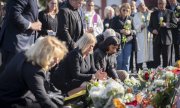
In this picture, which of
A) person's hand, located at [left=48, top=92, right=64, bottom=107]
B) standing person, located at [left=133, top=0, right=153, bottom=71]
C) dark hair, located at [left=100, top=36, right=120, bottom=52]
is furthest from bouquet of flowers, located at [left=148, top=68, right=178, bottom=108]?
standing person, located at [left=133, top=0, right=153, bottom=71]

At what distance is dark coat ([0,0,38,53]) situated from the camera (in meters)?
6.18

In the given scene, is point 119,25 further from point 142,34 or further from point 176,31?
point 176,31

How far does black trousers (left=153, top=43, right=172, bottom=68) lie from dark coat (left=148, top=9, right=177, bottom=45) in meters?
0.12

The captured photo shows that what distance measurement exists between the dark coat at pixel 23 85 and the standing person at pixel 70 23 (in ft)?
8.10

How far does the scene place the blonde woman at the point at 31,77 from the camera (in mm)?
4891

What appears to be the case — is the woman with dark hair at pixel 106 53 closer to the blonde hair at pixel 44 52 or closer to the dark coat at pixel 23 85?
the dark coat at pixel 23 85

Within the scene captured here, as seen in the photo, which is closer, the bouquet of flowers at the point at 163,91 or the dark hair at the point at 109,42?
the bouquet of flowers at the point at 163,91

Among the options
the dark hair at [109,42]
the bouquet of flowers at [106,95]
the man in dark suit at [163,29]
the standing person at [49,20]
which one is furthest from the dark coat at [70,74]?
the man in dark suit at [163,29]

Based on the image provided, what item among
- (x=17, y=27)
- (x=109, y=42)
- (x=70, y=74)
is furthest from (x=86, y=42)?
(x=17, y=27)

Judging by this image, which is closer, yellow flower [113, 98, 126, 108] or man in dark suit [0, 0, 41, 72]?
yellow flower [113, 98, 126, 108]

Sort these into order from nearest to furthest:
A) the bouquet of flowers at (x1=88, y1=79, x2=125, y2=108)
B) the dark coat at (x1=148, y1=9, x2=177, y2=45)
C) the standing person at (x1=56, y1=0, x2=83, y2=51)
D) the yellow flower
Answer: the yellow flower < the bouquet of flowers at (x1=88, y1=79, x2=125, y2=108) < the standing person at (x1=56, y1=0, x2=83, y2=51) < the dark coat at (x1=148, y1=9, x2=177, y2=45)

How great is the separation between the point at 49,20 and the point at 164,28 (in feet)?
11.3

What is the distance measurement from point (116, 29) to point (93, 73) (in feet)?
12.5

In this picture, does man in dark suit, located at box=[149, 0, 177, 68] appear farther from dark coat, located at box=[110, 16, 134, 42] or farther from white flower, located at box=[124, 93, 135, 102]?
white flower, located at box=[124, 93, 135, 102]
